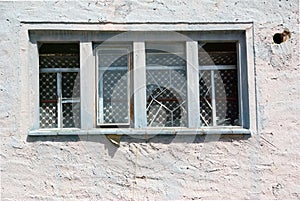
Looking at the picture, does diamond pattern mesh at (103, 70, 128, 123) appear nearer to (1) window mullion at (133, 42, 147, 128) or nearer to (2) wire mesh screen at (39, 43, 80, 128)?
(1) window mullion at (133, 42, 147, 128)

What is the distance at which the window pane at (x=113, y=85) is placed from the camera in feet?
15.7

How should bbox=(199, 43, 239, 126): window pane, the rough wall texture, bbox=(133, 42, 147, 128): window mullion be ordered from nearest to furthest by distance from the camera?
the rough wall texture, bbox=(133, 42, 147, 128): window mullion, bbox=(199, 43, 239, 126): window pane

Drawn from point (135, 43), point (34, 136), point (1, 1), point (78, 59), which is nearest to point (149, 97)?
point (135, 43)

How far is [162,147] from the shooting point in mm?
4660

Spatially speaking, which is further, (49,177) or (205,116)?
(205,116)

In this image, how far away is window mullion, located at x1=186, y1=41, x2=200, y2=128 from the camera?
187 inches

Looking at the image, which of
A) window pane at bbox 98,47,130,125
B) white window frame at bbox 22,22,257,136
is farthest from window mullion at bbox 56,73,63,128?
window pane at bbox 98,47,130,125

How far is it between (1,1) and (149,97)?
6.39 ft

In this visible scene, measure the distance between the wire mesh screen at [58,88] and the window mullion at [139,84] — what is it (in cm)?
65

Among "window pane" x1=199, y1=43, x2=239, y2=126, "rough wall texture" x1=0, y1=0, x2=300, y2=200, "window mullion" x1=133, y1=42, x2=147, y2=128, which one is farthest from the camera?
"window pane" x1=199, y1=43, x2=239, y2=126

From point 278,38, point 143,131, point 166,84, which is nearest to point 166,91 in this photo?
point 166,84

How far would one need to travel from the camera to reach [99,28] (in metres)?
4.68

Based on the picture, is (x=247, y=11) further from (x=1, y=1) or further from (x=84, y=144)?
(x=1, y=1)

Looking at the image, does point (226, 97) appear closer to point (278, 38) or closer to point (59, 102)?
point (278, 38)
